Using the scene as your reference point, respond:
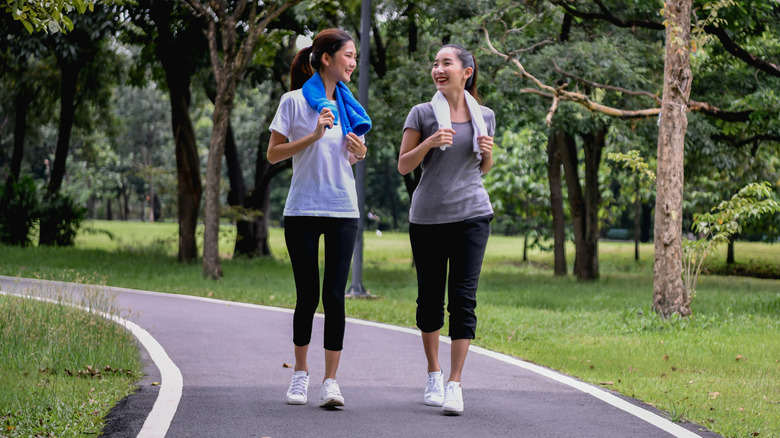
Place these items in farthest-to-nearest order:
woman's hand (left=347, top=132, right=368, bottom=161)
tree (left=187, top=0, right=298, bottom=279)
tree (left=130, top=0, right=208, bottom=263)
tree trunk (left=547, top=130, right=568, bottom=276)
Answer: tree trunk (left=547, top=130, right=568, bottom=276), tree (left=130, top=0, right=208, bottom=263), tree (left=187, top=0, right=298, bottom=279), woman's hand (left=347, top=132, right=368, bottom=161)

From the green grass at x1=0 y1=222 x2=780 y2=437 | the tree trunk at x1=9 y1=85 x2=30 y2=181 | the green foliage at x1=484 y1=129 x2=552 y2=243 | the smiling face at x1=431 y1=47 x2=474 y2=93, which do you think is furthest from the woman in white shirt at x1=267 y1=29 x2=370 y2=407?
the green foliage at x1=484 y1=129 x2=552 y2=243

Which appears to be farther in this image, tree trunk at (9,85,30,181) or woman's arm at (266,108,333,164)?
tree trunk at (9,85,30,181)

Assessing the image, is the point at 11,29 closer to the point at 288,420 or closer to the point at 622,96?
the point at 622,96

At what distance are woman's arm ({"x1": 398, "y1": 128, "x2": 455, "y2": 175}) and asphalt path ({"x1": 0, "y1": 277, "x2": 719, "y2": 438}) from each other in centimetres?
142

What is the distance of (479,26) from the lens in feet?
56.1

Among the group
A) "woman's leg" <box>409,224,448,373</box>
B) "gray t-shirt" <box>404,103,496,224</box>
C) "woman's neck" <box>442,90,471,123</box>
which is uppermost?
"woman's neck" <box>442,90,471,123</box>

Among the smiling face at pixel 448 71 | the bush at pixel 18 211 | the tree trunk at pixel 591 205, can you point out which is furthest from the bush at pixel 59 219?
the smiling face at pixel 448 71

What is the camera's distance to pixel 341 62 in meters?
5.08

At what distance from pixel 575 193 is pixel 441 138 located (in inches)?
664

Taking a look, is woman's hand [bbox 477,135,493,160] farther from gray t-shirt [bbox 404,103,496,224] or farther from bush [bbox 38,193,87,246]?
bush [bbox 38,193,87,246]

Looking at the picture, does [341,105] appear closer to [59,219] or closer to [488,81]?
[488,81]

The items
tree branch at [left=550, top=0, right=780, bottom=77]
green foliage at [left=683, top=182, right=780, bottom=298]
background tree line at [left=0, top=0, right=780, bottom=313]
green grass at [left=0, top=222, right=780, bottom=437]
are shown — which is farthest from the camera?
background tree line at [left=0, top=0, right=780, bottom=313]

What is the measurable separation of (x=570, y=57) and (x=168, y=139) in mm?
52223

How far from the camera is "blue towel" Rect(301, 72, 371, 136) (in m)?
5.00
